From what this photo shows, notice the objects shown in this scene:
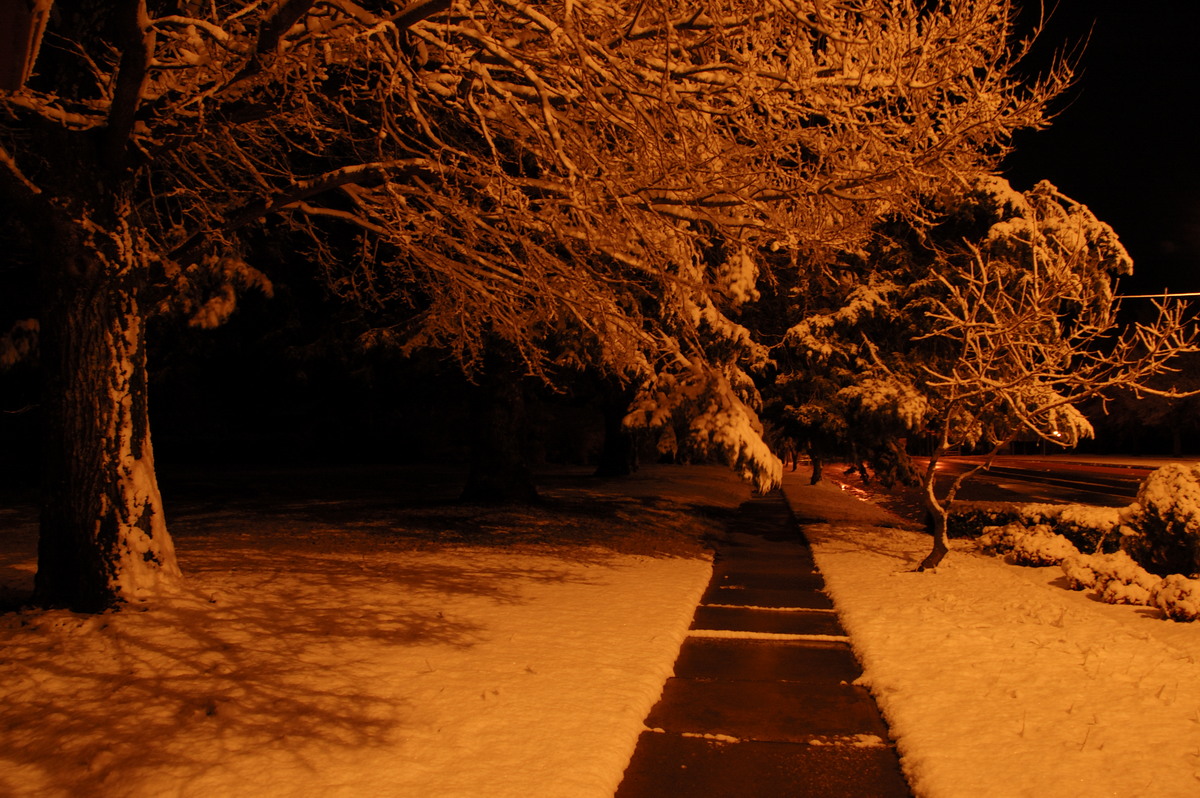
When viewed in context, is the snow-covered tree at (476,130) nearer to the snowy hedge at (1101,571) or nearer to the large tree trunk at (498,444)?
the snowy hedge at (1101,571)

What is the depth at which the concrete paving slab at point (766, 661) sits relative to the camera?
244 inches

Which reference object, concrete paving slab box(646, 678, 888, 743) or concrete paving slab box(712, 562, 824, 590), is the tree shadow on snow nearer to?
concrete paving slab box(646, 678, 888, 743)

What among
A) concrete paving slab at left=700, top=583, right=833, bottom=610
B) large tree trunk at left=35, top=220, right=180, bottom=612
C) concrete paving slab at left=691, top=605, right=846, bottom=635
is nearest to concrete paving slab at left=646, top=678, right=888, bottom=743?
concrete paving slab at left=691, top=605, right=846, bottom=635

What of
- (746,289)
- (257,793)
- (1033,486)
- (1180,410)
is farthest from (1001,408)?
(1180,410)

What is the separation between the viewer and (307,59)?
6090 mm

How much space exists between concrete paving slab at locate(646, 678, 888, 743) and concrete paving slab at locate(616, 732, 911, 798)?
190mm

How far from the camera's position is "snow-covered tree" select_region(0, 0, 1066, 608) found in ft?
20.7

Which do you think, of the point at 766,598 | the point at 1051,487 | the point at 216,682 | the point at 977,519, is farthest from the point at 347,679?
the point at 1051,487

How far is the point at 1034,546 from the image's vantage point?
11141mm

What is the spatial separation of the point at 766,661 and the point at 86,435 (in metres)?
5.88

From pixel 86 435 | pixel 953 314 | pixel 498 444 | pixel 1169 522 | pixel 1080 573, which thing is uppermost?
pixel 953 314

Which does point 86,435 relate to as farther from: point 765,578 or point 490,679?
point 765,578

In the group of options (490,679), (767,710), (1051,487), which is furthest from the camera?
(1051,487)

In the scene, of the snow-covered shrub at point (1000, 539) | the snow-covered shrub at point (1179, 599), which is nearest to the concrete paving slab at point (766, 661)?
the snow-covered shrub at point (1179, 599)
